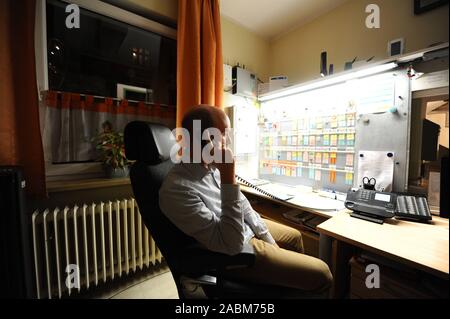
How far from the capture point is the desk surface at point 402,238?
1.84 ft

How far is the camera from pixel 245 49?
79.7 inches

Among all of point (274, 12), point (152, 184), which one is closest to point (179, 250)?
point (152, 184)

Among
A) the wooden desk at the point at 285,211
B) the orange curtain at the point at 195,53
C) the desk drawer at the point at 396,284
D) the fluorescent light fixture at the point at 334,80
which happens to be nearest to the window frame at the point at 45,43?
the orange curtain at the point at 195,53

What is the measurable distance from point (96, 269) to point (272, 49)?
2.69 m

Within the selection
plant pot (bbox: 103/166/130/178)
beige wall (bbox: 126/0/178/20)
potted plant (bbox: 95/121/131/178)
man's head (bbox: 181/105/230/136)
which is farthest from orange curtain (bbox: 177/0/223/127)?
man's head (bbox: 181/105/230/136)

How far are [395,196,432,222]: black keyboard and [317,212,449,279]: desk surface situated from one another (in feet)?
0.12

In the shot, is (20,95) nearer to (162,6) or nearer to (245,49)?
(162,6)

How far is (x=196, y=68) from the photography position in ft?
5.06

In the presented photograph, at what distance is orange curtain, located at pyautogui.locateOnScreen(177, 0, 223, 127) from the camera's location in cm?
153

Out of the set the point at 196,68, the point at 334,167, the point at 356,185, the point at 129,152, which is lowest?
the point at 356,185

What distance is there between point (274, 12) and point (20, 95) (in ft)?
6.79

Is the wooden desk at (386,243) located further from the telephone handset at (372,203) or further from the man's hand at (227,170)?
the man's hand at (227,170)
